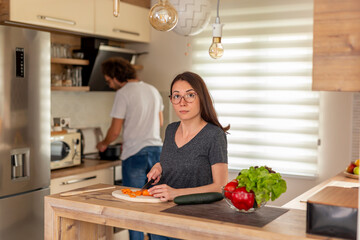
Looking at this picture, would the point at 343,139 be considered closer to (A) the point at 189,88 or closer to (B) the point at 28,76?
(A) the point at 189,88

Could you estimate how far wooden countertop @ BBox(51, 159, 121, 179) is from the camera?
3.66 metres

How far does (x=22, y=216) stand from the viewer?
10.6 feet

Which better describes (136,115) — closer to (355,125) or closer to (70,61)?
(70,61)

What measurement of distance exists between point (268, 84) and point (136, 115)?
121 centimetres

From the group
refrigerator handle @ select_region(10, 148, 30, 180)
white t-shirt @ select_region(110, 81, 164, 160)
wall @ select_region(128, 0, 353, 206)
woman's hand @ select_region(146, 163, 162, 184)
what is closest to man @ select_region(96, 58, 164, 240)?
white t-shirt @ select_region(110, 81, 164, 160)

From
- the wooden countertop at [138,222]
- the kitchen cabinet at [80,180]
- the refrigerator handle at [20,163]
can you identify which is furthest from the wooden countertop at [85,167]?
the wooden countertop at [138,222]

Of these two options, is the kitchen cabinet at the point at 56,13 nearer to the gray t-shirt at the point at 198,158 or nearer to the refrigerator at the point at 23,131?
the refrigerator at the point at 23,131

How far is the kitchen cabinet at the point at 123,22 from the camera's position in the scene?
13.5ft

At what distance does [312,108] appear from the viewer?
4.04m

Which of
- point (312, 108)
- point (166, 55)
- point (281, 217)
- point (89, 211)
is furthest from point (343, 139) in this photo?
point (89, 211)

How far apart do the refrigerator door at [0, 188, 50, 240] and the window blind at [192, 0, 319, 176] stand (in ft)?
6.01

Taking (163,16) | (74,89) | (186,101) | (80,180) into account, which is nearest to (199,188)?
(186,101)

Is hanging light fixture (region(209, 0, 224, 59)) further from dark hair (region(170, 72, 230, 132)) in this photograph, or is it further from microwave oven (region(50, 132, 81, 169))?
microwave oven (region(50, 132, 81, 169))

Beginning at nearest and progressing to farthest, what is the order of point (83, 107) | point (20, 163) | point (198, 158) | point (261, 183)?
point (261, 183)
point (198, 158)
point (20, 163)
point (83, 107)
